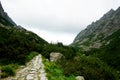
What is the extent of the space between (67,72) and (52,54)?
13176mm

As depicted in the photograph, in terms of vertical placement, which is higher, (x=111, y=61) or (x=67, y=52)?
(x=111, y=61)

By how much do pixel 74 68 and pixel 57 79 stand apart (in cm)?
509

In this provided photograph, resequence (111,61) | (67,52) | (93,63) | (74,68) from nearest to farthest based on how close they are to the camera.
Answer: (74,68) < (93,63) < (67,52) < (111,61)

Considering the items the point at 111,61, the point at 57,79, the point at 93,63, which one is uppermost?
the point at 111,61

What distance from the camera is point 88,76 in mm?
17344

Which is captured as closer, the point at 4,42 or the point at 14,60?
the point at 14,60

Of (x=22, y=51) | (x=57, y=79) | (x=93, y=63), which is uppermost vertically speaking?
(x=22, y=51)

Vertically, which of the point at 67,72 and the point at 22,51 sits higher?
the point at 22,51

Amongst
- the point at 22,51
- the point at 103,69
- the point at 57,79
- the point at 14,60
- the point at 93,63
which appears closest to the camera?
the point at 57,79

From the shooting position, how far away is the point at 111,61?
8462cm

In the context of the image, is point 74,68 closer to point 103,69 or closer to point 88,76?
point 88,76

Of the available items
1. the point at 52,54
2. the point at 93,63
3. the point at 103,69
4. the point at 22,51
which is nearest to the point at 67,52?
the point at 52,54

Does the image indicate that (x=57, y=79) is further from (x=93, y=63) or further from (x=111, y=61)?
(x=111, y=61)

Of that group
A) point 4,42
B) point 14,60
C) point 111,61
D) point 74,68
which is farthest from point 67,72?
point 111,61
